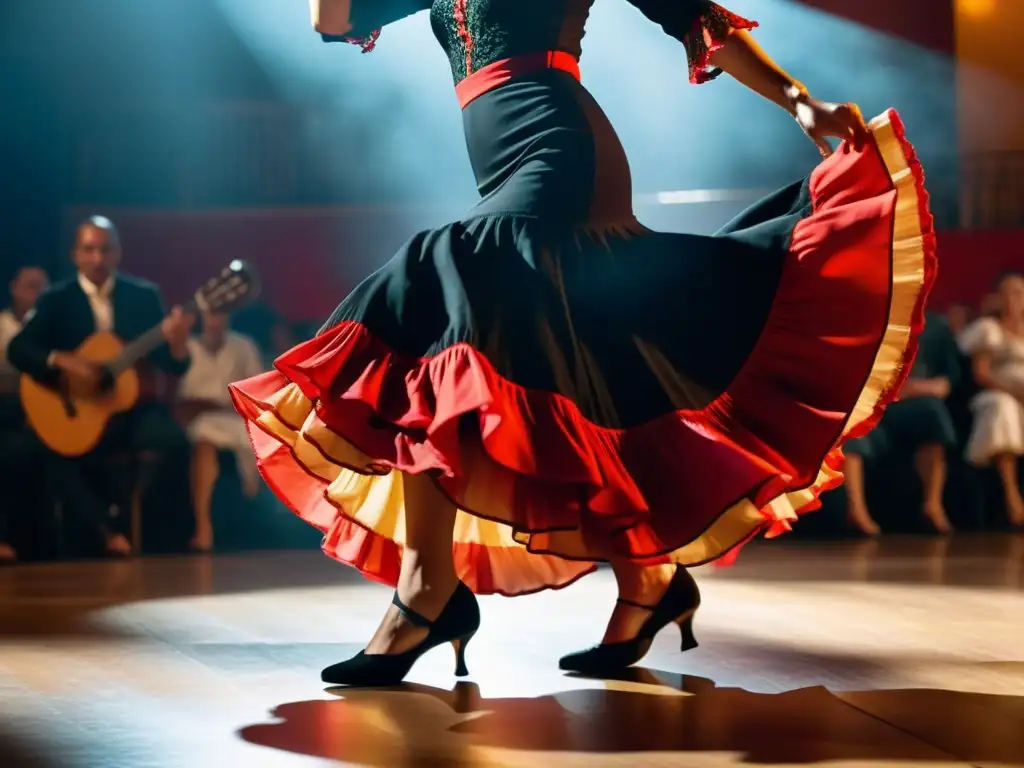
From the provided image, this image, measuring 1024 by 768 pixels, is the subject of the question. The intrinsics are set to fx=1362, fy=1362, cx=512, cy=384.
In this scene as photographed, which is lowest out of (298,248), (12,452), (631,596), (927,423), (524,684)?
(524,684)

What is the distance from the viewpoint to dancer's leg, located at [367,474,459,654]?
70.2 inches

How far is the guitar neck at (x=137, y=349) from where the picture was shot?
423 cm

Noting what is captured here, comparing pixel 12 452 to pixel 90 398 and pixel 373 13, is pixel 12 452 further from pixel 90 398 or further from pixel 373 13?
pixel 373 13

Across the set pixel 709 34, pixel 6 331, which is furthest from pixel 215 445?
pixel 709 34

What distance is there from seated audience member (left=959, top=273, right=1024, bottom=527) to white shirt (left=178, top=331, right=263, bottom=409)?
2518 mm

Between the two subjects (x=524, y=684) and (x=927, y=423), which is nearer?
(x=524, y=684)

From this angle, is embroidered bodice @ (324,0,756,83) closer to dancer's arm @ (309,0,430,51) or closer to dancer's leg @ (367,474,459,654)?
dancer's arm @ (309,0,430,51)

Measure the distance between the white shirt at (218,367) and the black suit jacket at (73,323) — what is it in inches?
6.4

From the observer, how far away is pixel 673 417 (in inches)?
69.2

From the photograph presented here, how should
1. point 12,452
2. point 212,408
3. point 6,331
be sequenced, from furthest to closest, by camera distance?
1. point 212,408
2. point 6,331
3. point 12,452

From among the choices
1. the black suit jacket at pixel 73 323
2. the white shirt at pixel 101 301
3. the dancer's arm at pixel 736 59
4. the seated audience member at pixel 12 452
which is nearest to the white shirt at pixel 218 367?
the black suit jacket at pixel 73 323

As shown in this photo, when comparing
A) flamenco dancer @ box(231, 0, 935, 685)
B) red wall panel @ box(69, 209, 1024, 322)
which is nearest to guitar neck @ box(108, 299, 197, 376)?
red wall panel @ box(69, 209, 1024, 322)

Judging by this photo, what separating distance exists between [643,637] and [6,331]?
10.3 feet

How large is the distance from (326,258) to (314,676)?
4985 mm
